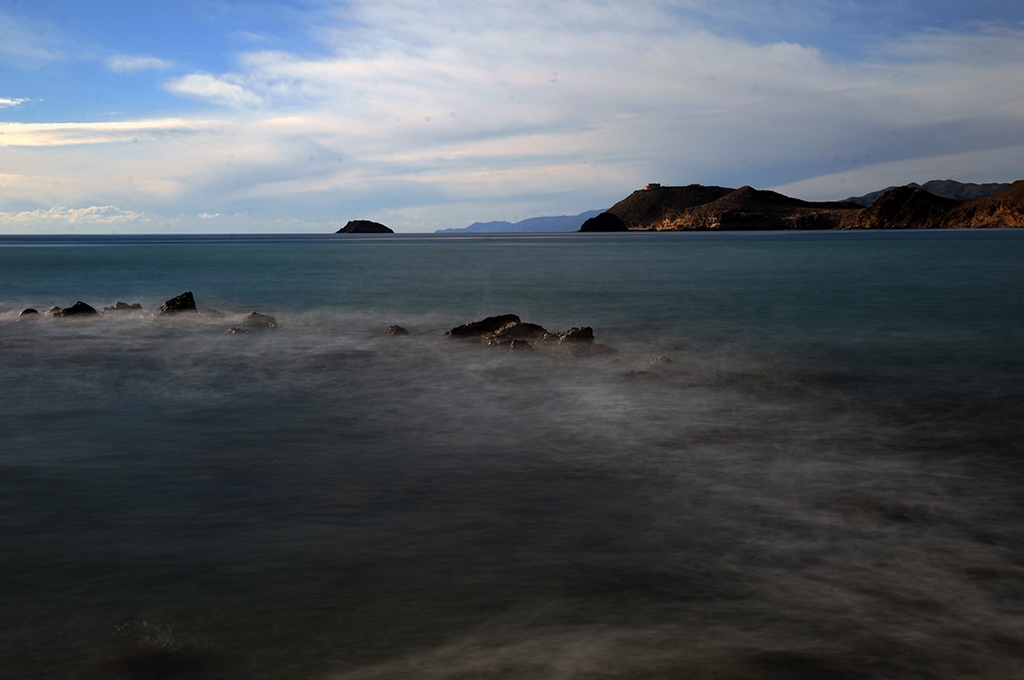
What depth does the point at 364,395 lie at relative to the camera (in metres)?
15.9

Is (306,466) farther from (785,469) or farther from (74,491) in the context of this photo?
(785,469)

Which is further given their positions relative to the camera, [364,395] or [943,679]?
[364,395]

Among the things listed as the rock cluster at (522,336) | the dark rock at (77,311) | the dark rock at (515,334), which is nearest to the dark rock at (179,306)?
the dark rock at (77,311)

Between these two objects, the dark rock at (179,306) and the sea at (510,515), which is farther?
the dark rock at (179,306)

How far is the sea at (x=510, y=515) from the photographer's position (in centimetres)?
586

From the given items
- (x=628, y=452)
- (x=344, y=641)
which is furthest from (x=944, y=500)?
(x=344, y=641)

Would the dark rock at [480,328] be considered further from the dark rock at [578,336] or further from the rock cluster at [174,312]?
the rock cluster at [174,312]

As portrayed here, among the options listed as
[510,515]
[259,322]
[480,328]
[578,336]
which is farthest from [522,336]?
[510,515]

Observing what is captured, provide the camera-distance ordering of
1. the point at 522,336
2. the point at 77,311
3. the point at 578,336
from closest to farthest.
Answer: the point at 578,336 → the point at 522,336 → the point at 77,311

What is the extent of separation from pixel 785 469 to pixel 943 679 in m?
5.12

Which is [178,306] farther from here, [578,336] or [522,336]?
[578,336]

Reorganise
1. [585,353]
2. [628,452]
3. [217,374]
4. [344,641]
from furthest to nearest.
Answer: [585,353] → [217,374] → [628,452] → [344,641]

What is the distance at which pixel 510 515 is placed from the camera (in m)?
8.64

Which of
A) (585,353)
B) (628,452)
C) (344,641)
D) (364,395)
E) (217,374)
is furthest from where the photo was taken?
(585,353)
